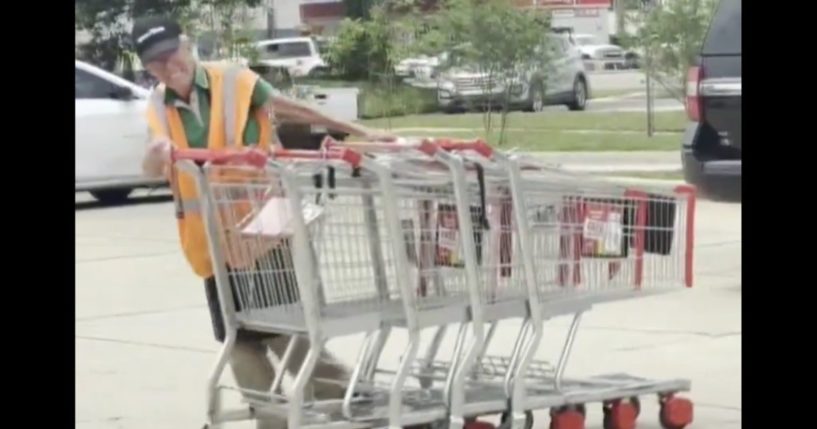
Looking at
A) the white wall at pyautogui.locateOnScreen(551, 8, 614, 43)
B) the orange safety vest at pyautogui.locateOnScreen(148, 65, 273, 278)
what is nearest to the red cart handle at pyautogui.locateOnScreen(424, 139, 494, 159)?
the orange safety vest at pyautogui.locateOnScreen(148, 65, 273, 278)

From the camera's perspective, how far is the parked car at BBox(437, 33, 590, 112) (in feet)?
95.8

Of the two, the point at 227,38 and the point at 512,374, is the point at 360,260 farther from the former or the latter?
the point at 227,38

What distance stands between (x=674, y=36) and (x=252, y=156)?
774 inches

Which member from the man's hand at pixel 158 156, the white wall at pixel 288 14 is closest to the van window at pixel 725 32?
the man's hand at pixel 158 156

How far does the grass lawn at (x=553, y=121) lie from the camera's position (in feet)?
95.6

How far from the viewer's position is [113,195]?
61.2 ft

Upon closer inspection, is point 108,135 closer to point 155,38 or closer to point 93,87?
point 93,87

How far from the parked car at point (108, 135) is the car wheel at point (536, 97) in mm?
13357

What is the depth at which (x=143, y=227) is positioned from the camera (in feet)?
51.8

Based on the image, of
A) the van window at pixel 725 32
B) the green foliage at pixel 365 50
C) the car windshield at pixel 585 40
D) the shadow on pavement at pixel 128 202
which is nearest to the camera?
the van window at pixel 725 32

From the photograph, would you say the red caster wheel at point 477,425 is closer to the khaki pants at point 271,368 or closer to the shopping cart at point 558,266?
the shopping cart at point 558,266
